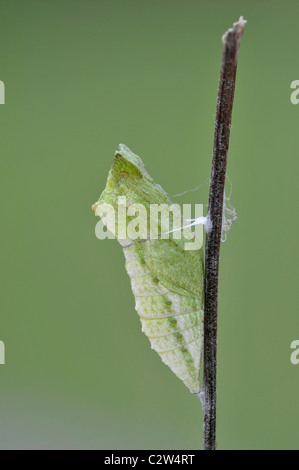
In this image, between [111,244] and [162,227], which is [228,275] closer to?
[111,244]

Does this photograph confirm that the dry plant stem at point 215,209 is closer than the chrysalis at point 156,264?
Yes

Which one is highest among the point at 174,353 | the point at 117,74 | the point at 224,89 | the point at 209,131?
the point at 117,74

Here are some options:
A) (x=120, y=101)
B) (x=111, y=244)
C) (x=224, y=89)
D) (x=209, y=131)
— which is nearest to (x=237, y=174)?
(x=209, y=131)

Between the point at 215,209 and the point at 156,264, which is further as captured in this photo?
the point at 156,264
